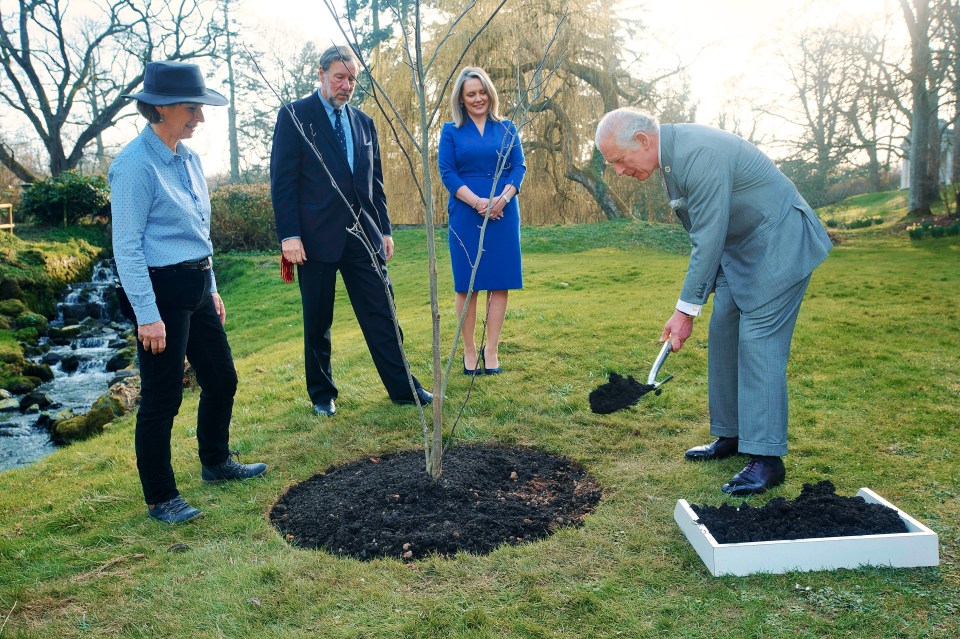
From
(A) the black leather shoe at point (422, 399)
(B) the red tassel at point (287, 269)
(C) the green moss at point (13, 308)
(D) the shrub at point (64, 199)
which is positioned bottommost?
(A) the black leather shoe at point (422, 399)

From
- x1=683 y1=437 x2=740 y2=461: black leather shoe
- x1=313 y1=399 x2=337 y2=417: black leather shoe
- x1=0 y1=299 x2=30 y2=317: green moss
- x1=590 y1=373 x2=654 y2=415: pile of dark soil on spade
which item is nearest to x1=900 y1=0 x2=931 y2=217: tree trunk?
x1=683 y1=437 x2=740 y2=461: black leather shoe

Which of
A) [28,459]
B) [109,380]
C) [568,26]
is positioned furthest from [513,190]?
[568,26]

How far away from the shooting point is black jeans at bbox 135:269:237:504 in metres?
3.34

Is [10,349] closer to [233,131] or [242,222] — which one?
[242,222]

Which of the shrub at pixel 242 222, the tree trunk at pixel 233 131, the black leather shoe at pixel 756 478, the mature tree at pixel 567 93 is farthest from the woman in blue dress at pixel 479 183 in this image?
the tree trunk at pixel 233 131

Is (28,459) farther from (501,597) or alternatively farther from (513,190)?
(501,597)

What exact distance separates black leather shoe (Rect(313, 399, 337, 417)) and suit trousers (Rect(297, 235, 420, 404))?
1.3 inches

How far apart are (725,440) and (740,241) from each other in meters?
1.22

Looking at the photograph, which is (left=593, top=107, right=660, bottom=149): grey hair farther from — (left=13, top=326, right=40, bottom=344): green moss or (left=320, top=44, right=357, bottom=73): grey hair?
(left=13, top=326, right=40, bottom=344): green moss

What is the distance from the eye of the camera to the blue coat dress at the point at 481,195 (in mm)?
5281

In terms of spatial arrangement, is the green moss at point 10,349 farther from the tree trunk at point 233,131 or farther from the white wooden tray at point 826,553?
the tree trunk at point 233,131

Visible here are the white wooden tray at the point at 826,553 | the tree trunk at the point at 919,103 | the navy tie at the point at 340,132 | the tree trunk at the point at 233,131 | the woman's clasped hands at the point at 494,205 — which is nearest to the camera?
the white wooden tray at the point at 826,553

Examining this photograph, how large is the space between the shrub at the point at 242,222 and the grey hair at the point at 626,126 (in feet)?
53.3

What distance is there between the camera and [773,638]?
94.3 inches
